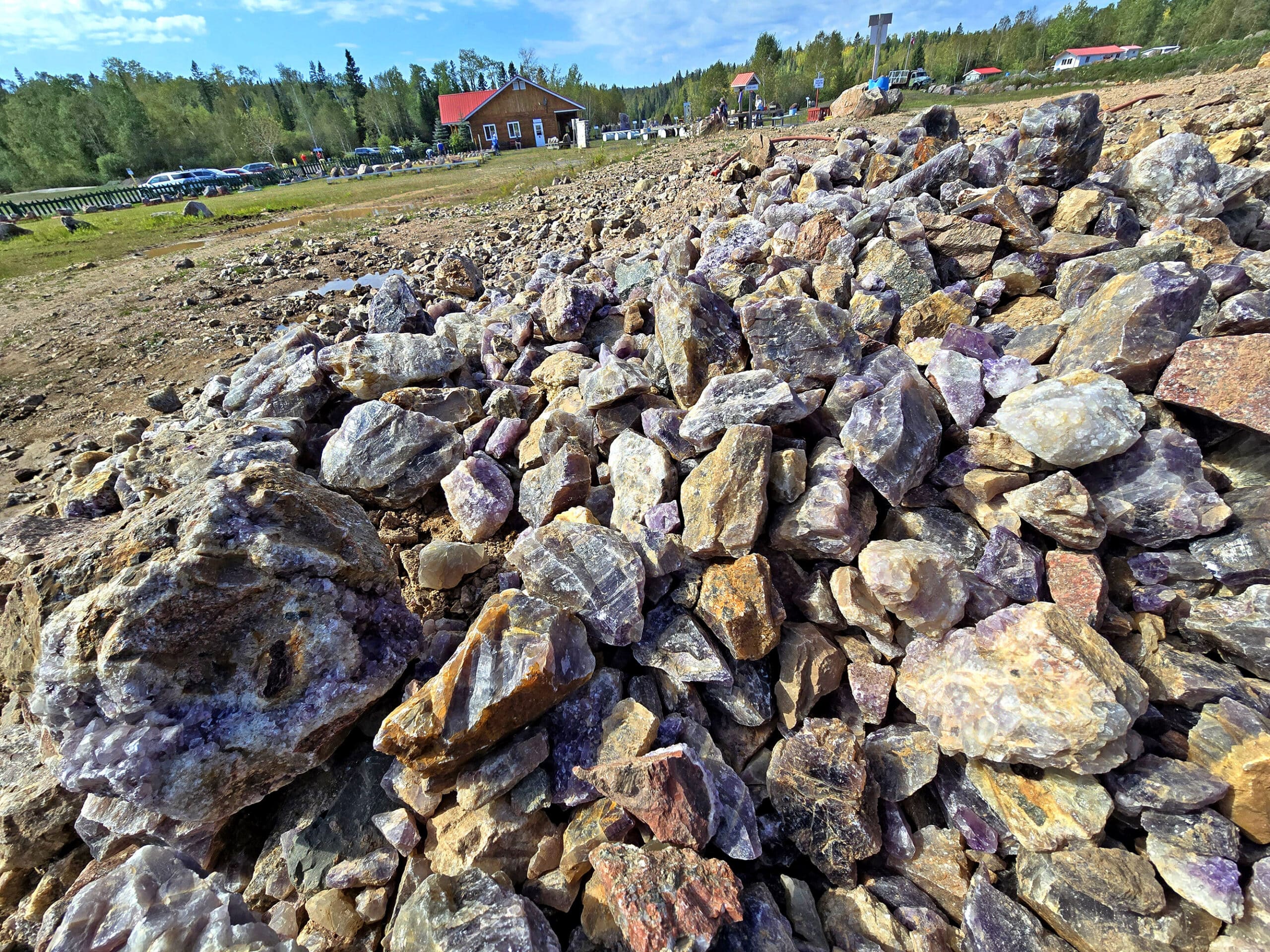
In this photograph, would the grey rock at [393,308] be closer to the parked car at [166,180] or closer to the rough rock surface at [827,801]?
the rough rock surface at [827,801]

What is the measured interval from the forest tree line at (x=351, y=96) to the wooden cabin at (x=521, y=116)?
6757mm

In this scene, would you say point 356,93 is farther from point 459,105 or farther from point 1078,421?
point 1078,421

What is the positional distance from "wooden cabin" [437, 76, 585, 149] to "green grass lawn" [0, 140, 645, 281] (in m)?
19.8

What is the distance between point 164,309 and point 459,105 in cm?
4962

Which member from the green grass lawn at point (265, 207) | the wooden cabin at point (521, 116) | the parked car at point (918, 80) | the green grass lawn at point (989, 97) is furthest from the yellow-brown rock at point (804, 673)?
the wooden cabin at point (521, 116)

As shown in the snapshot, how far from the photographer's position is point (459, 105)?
1900 inches

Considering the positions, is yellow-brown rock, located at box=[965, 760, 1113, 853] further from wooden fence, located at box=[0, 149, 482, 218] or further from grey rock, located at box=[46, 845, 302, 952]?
wooden fence, located at box=[0, 149, 482, 218]

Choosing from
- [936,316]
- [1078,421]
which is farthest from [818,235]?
[1078,421]

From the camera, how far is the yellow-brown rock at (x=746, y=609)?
83.1 inches

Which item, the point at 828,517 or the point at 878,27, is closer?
the point at 828,517

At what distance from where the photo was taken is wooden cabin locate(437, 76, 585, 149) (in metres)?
44.7

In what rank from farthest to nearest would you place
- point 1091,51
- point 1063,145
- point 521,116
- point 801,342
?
point 1091,51 → point 521,116 → point 1063,145 → point 801,342

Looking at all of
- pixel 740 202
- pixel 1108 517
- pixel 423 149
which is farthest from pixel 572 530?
pixel 423 149

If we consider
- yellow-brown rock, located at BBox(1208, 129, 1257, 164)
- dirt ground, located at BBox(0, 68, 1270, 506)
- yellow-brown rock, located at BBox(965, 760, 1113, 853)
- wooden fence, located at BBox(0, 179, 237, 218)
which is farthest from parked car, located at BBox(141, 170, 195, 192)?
yellow-brown rock, located at BBox(965, 760, 1113, 853)
